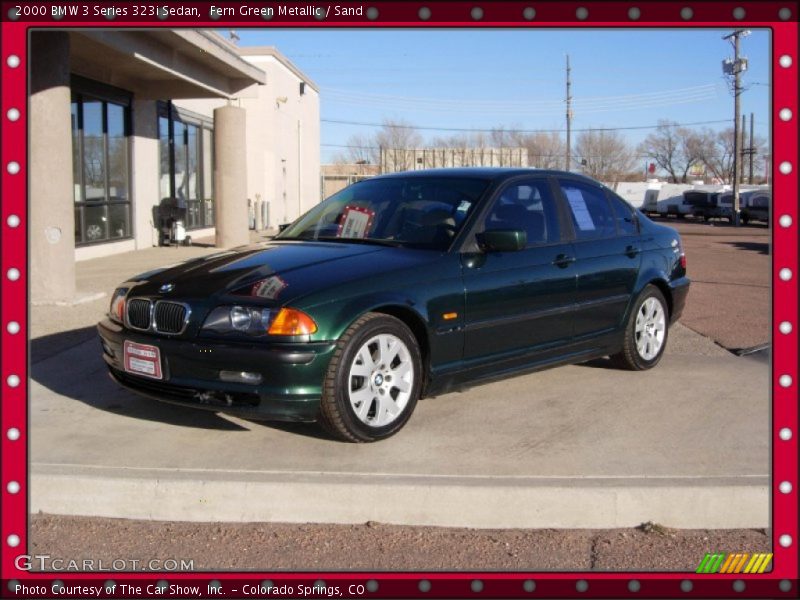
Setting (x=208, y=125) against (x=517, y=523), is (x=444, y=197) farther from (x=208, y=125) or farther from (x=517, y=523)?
(x=208, y=125)

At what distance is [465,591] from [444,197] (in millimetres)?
3799

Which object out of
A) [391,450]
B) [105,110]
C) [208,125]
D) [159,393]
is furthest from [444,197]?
[208,125]

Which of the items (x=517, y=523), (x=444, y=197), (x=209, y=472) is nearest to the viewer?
(x=517, y=523)

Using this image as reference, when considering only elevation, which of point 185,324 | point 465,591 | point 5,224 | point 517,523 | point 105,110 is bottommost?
point 517,523

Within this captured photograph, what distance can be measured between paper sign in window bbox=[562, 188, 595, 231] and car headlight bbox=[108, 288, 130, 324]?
3164mm

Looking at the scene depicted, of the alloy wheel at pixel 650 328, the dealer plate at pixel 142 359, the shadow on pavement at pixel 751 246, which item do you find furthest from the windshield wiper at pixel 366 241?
the shadow on pavement at pixel 751 246

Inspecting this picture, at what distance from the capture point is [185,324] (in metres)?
4.61

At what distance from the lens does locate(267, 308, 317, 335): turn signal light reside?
4.40 metres

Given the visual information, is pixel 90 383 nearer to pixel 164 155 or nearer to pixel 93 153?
pixel 93 153

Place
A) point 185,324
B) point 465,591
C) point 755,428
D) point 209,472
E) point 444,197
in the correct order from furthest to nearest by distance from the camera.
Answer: point 444,197
point 755,428
point 185,324
point 209,472
point 465,591

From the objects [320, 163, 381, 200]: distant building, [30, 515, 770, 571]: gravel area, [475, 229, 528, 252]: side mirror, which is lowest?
[30, 515, 770, 571]: gravel area

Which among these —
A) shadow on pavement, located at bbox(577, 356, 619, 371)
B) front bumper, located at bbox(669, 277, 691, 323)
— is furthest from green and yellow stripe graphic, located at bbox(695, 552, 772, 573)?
front bumper, located at bbox(669, 277, 691, 323)

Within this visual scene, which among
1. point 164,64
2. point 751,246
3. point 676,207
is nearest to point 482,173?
point 164,64

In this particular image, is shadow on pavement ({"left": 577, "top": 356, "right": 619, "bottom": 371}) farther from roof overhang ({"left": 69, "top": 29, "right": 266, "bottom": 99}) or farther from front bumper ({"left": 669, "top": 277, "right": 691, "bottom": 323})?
roof overhang ({"left": 69, "top": 29, "right": 266, "bottom": 99})
